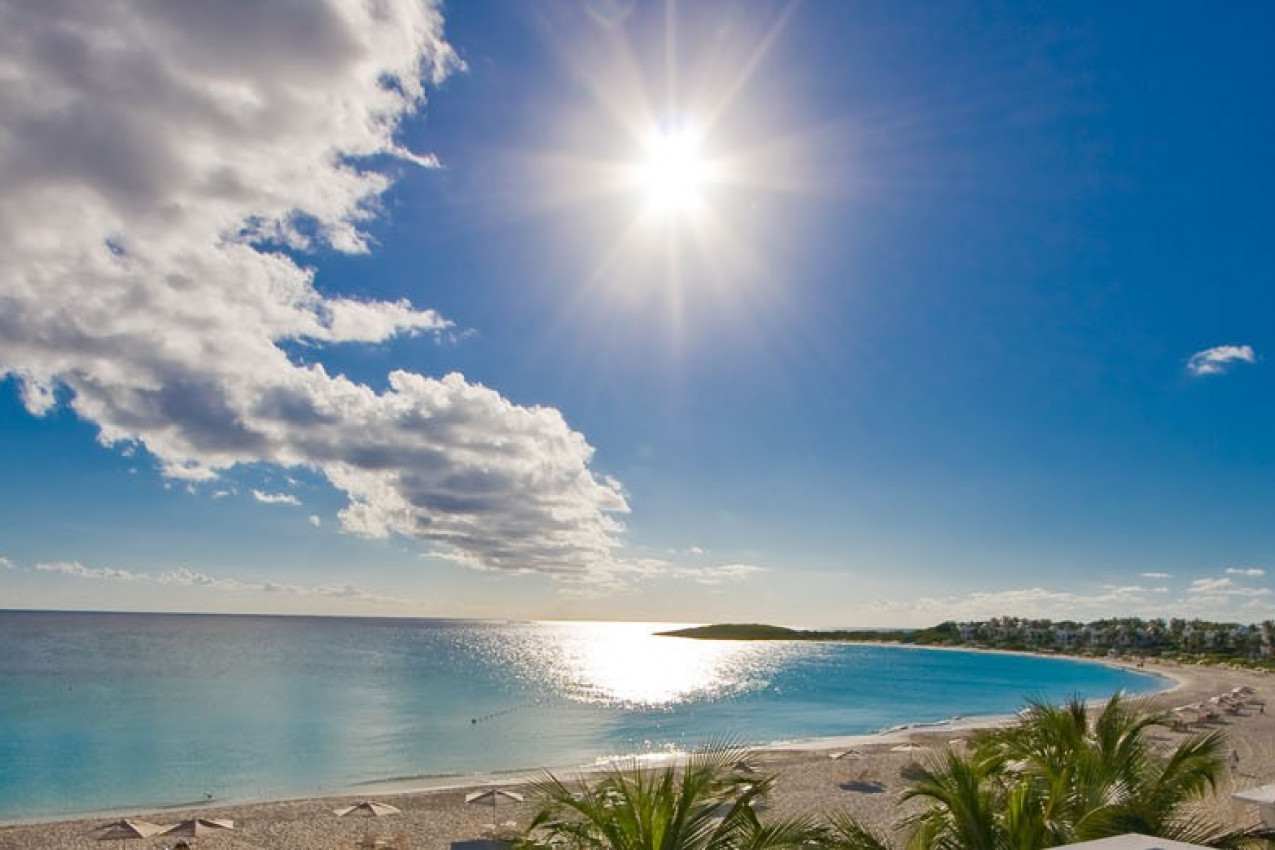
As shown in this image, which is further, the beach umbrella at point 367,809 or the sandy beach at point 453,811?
the beach umbrella at point 367,809

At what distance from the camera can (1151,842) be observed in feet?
14.3

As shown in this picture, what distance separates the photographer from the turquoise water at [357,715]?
99.1 ft

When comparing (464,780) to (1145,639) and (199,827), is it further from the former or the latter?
(1145,639)

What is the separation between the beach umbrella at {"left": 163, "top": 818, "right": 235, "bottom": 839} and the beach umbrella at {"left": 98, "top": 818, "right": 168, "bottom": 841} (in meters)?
0.34

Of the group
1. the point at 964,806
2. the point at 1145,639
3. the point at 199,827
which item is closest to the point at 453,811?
the point at 199,827

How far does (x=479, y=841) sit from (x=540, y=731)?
33.8 meters

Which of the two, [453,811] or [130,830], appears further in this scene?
[453,811]

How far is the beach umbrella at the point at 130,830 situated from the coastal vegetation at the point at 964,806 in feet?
55.9

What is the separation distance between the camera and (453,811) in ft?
72.9

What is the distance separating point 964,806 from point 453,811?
20487 millimetres

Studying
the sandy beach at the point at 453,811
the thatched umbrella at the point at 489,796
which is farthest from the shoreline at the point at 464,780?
the thatched umbrella at the point at 489,796

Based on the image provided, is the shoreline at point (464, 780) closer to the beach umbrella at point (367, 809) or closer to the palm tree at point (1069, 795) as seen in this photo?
the beach umbrella at point (367, 809)

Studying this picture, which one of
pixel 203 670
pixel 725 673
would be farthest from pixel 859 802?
pixel 725 673

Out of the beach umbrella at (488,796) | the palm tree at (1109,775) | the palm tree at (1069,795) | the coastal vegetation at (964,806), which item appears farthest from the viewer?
the beach umbrella at (488,796)
